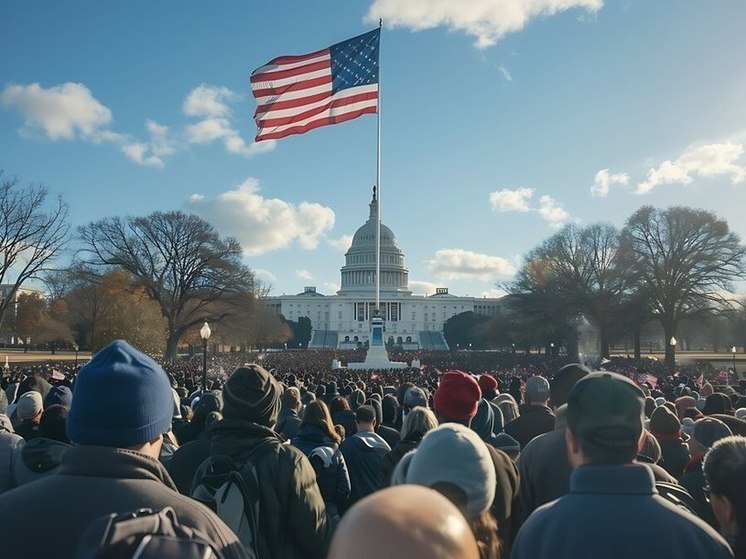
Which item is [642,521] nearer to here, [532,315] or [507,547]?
[507,547]

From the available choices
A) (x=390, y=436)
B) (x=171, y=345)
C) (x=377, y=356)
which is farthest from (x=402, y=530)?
(x=171, y=345)

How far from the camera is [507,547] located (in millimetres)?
3840

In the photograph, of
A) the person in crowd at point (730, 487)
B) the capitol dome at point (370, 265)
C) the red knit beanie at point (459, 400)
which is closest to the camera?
the person in crowd at point (730, 487)

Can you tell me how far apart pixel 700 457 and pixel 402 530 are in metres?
4.46

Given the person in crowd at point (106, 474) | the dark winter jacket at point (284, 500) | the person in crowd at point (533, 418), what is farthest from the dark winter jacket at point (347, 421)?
the person in crowd at point (106, 474)

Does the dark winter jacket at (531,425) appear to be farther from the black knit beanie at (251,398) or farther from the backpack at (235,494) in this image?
the backpack at (235,494)

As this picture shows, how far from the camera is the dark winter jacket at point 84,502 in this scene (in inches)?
85.0

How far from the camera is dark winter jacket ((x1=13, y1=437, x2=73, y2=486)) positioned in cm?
432

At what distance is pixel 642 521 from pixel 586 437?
0.38m

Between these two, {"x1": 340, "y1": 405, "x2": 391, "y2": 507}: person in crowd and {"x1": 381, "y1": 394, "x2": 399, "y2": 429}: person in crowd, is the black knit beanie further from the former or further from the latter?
{"x1": 381, "y1": 394, "x2": 399, "y2": 429}: person in crowd

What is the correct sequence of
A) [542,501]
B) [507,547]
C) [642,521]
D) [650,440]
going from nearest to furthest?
[642,521]
[507,547]
[542,501]
[650,440]

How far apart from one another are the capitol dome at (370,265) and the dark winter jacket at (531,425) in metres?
139

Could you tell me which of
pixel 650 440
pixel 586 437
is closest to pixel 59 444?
pixel 586 437

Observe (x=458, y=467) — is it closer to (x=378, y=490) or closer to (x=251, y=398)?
(x=378, y=490)
